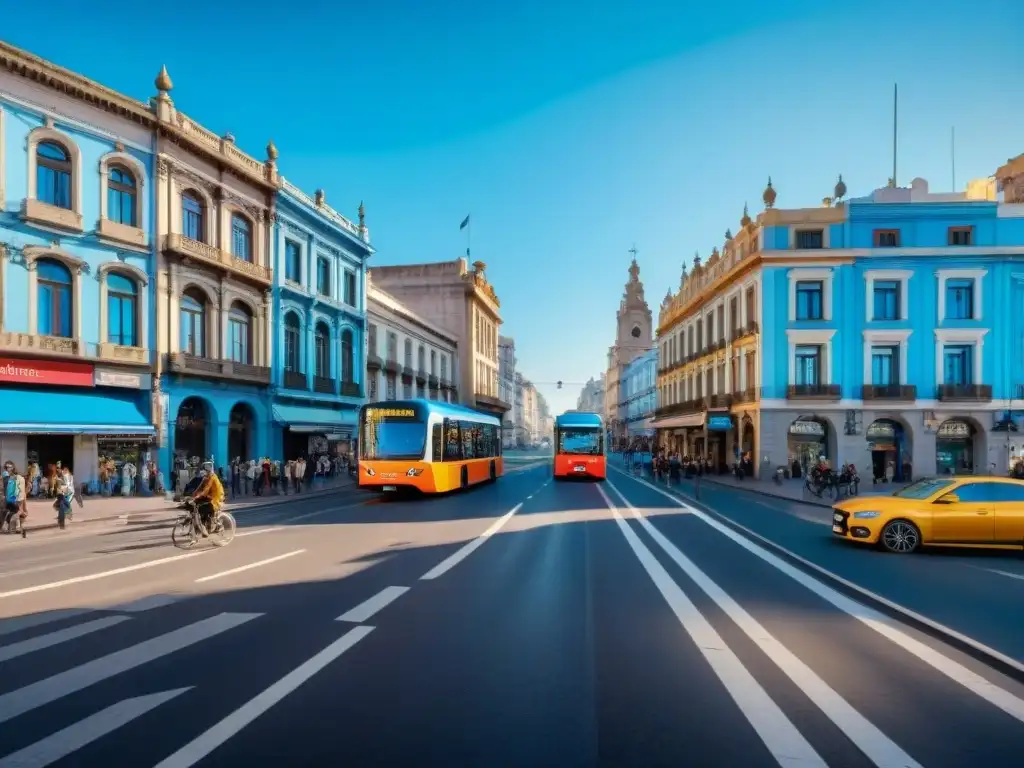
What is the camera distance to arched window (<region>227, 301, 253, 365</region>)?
29.7 meters

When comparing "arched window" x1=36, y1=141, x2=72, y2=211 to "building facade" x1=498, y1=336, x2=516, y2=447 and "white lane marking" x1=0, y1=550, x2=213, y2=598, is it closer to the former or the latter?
"white lane marking" x1=0, y1=550, x2=213, y2=598

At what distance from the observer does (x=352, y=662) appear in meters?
5.94

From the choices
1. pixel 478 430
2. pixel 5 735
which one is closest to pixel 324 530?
pixel 5 735

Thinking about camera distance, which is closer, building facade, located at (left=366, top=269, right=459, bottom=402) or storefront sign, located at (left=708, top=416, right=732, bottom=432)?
storefront sign, located at (left=708, top=416, right=732, bottom=432)

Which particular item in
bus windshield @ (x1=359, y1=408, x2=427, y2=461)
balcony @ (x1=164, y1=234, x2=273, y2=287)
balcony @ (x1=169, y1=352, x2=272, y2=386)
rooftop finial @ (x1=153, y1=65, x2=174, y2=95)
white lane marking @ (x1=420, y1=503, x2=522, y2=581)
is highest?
rooftop finial @ (x1=153, y1=65, x2=174, y2=95)

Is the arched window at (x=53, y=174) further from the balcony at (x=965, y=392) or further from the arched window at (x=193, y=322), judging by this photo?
the balcony at (x=965, y=392)

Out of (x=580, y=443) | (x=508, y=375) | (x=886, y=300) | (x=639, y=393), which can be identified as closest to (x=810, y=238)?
(x=886, y=300)

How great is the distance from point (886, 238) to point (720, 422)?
43.6 feet

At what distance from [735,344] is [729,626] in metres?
34.7

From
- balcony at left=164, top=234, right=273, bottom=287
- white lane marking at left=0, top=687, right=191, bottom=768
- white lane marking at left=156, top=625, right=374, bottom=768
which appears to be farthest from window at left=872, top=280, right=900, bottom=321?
white lane marking at left=0, top=687, right=191, bottom=768

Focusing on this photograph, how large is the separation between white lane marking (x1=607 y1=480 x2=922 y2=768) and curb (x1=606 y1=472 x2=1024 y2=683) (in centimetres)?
174

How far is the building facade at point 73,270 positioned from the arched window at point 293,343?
9014mm

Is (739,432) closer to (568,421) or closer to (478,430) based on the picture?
(568,421)

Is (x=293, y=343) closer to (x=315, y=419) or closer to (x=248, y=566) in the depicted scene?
(x=315, y=419)
